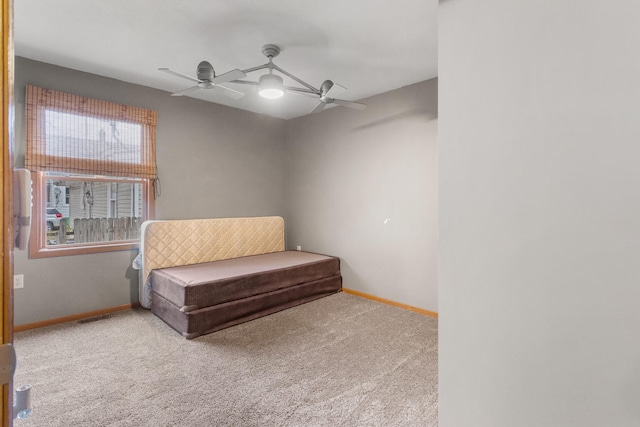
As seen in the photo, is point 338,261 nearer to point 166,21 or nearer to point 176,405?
point 176,405

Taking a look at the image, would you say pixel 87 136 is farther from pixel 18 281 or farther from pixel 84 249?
pixel 18 281

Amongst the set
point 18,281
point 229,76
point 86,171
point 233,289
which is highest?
point 229,76

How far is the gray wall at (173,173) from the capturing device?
3.10 meters

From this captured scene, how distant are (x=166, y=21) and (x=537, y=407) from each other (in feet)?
10.3

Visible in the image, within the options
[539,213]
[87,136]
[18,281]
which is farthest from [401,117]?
[18,281]

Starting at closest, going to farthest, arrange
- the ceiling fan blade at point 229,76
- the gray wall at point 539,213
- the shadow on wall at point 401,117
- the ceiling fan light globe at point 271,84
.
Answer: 1. the gray wall at point 539,213
2. the ceiling fan blade at point 229,76
3. the ceiling fan light globe at point 271,84
4. the shadow on wall at point 401,117

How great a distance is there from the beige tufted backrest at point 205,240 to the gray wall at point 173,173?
0.28 metres

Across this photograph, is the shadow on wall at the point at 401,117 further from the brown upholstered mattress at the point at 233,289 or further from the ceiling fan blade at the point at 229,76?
the ceiling fan blade at the point at 229,76

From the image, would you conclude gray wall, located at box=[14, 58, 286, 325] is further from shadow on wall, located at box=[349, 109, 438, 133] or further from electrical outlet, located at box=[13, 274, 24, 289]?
shadow on wall, located at box=[349, 109, 438, 133]

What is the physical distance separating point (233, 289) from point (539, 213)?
2.93 metres

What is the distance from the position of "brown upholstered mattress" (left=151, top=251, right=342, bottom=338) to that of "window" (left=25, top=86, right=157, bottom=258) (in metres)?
0.85

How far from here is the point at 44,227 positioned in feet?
10.3

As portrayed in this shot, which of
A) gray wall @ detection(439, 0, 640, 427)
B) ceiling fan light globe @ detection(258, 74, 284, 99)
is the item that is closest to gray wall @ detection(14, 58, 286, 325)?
ceiling fan light globe @ detection(258, 74, 284, 99)

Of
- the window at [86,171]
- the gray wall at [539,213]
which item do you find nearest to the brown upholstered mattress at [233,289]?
the window at [86,171]
